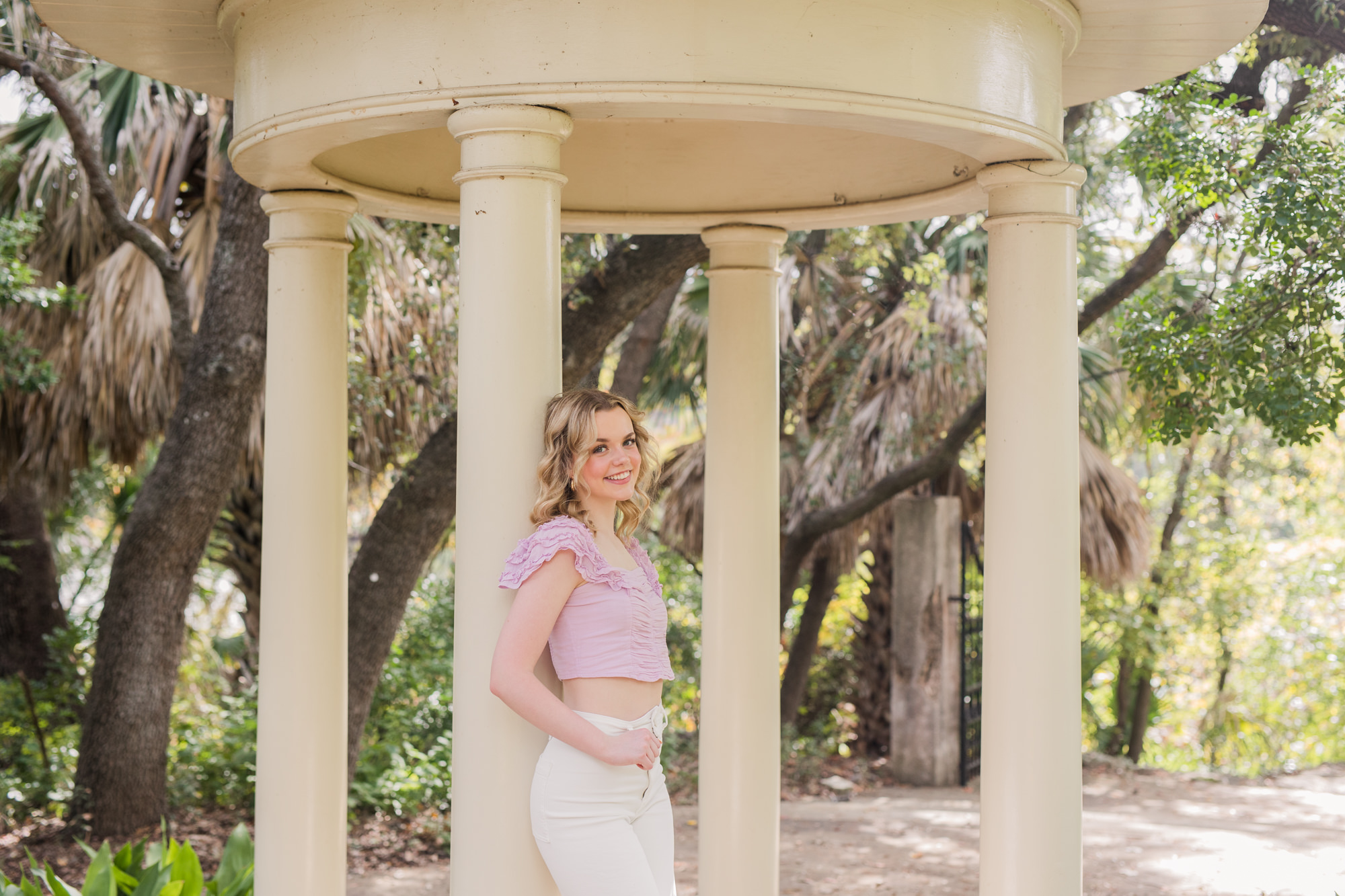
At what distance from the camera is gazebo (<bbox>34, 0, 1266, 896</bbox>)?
3.59m

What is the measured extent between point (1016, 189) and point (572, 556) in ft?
7.00

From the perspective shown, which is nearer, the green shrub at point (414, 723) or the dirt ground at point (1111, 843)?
the dirt ground at point (1111, 843)

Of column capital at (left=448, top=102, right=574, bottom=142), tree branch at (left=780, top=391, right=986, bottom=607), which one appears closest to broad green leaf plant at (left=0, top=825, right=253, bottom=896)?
column capital at (left=448, top=102, right=574, bottom=142)

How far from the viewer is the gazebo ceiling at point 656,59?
3.54 meters

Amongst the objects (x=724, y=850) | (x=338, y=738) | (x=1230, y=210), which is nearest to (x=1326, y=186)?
(x=1230, y=210)

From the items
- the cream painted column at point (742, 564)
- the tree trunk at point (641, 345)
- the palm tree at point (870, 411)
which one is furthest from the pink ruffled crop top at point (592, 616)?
the palm tree at point (870, 411)

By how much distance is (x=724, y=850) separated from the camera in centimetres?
588

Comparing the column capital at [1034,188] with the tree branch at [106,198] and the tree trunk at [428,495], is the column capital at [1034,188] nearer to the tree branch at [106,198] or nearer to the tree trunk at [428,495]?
the tree trunk at [428,495]

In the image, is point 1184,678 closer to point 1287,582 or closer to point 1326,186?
point 1287,582

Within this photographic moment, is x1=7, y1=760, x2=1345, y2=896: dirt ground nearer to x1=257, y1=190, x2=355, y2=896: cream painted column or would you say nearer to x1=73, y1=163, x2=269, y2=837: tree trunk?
x1=73, y1=163, x2=269, y2=837: tree trunk

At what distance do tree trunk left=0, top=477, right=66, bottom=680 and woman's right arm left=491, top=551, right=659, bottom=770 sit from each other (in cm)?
1025

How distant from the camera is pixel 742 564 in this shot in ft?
19.6

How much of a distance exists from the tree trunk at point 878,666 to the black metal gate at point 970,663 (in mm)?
994

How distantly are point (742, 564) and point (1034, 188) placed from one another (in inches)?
95.6
